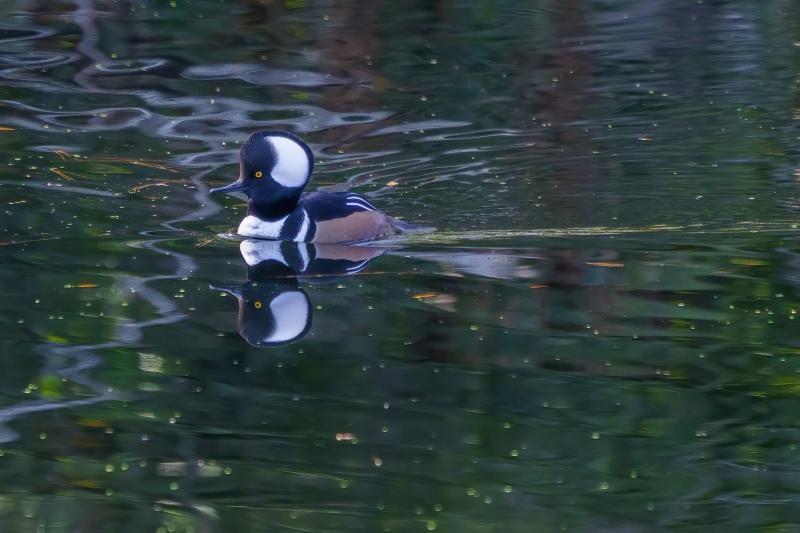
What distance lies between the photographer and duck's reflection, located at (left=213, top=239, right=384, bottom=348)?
8.01 metres

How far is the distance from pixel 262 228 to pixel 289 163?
0.52 metres

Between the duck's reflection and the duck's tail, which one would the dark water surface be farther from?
the duck's tail

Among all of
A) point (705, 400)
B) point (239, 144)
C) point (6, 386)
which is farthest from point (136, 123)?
point (705, 400)

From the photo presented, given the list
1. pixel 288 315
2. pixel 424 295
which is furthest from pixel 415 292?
pixel 288 315

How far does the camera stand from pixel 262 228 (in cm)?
1044

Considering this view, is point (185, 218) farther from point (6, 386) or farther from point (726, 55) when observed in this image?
point (726, 55)

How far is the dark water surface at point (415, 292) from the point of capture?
5879mm

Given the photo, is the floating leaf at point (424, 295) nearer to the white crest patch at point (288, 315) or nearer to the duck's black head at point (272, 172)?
the white crest patch at point (288, 315)

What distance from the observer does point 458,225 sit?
1056 cm

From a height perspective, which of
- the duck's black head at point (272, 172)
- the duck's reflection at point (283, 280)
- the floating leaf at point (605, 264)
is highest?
the duck's black head at point (272, 172)

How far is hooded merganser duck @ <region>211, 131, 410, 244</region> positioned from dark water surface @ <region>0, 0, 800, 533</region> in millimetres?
261

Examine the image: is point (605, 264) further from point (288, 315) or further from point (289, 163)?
point (289, 163)

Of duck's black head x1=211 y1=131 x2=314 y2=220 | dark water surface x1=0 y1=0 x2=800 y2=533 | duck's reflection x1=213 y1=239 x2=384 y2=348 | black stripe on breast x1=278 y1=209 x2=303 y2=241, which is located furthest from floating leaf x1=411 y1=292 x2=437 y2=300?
duck's black head x1=211 y1=131 x2=314 y2=220

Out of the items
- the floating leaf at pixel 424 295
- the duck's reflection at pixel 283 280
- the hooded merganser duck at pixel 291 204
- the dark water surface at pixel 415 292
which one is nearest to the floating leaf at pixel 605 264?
the dark water surface at pixel 415 292
